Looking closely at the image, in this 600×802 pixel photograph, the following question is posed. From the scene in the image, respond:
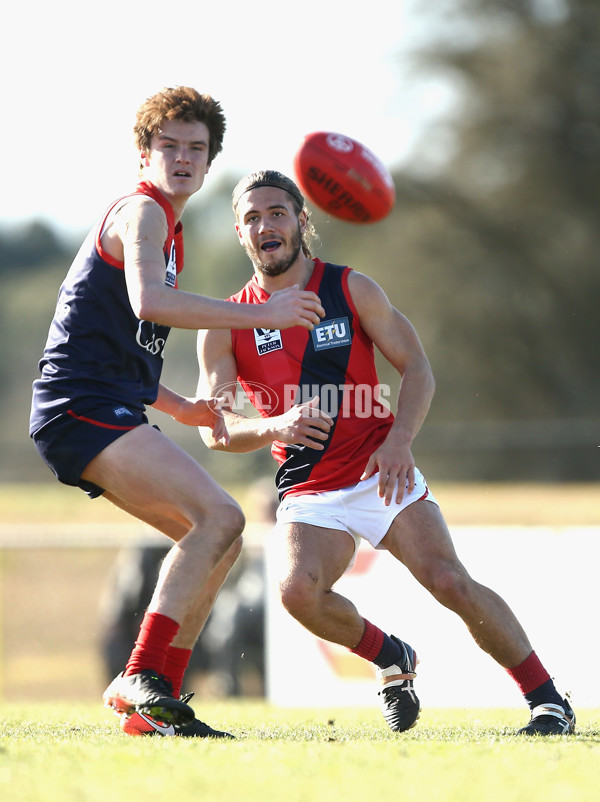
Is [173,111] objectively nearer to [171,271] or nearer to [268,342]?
[171,271]

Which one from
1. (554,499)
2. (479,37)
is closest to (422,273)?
(479,37)

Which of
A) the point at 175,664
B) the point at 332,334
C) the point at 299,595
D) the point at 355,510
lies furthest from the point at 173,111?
the point at 175,664

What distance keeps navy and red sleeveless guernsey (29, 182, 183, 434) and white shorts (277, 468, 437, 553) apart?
0.96 meters

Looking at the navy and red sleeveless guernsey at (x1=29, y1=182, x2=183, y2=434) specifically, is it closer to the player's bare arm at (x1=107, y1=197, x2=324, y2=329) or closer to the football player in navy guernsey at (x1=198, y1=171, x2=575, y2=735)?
the player's bare arm at (x1=107, y1=197, x2=324, y2=329)

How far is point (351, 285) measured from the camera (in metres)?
5.18

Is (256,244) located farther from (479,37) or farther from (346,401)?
(479,37)

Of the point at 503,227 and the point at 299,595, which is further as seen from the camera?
the point at 503,227

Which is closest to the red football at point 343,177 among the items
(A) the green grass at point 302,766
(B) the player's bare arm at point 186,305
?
(B) the player's bare arm at point 186,305

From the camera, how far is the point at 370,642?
505 centimetres

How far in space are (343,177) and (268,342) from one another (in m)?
1.24

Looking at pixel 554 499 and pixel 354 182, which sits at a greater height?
pixel 354 182

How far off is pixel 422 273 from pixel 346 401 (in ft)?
95.1

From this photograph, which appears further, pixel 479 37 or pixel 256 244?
pixel 479 37

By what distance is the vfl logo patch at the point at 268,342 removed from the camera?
5.20 meters
